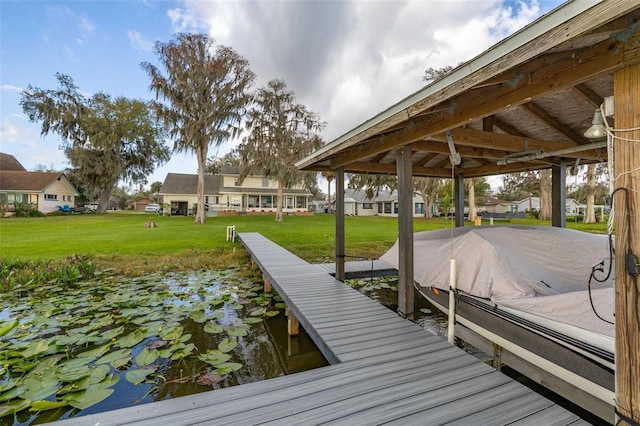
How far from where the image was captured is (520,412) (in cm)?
176

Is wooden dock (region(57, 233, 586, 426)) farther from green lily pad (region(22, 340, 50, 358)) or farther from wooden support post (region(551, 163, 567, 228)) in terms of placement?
wooden support post (region(551, 163, 567, 228))

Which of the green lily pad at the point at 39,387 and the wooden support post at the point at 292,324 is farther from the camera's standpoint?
the wooden support post at the point at 292,324

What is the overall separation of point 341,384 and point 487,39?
433 inches

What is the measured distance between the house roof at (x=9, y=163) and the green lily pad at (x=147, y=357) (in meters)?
44.3

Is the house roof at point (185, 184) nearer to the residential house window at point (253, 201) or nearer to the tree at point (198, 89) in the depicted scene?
the residential house window at point (253, 201)

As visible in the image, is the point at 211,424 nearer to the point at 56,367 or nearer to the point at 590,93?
the point at 56,367

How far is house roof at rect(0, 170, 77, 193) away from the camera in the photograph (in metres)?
25.7

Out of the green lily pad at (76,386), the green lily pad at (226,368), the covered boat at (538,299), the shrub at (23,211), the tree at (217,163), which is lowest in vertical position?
the green lily pad at (226,368)

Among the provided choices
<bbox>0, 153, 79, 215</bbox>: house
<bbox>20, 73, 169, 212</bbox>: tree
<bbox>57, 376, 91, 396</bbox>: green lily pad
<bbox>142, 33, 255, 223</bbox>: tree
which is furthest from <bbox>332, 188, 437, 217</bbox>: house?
<bbox>57, 376, 91, 396</bbox>: green lily pad

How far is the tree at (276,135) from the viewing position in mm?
18297

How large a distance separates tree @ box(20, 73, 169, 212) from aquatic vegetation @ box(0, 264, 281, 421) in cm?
2281

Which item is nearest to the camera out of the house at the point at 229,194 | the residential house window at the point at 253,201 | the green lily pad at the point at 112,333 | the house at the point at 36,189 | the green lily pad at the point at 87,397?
the green lily pad at the point at 87,397

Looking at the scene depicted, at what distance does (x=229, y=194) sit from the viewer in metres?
28.8

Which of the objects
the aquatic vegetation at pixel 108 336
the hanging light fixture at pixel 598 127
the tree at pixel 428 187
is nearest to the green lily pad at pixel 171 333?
the aquatic vegetation at pixel 108 336
